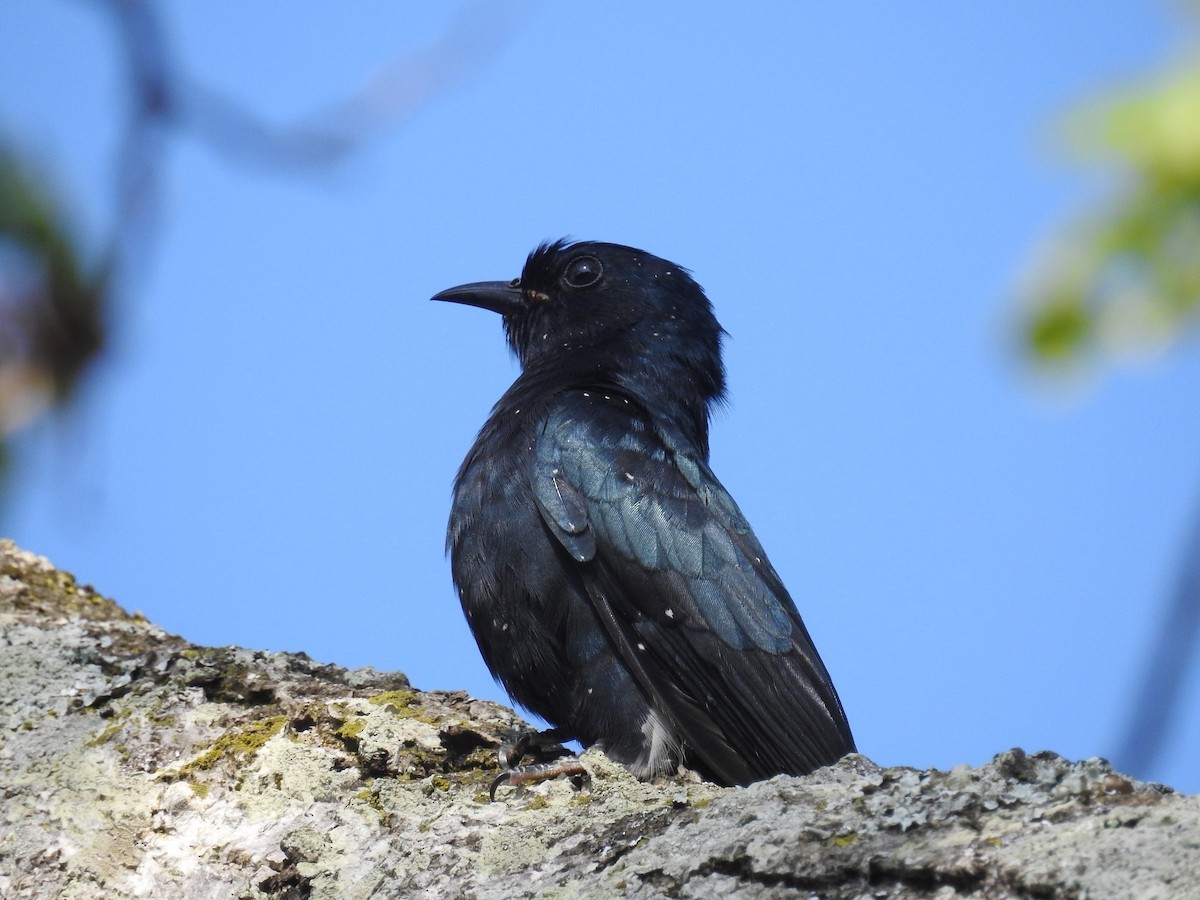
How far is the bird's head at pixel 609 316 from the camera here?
244 inches

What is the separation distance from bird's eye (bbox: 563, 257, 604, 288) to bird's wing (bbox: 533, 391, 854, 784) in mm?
1504

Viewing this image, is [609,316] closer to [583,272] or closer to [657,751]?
[583,272]

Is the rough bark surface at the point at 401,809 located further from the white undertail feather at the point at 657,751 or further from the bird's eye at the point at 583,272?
the bird's eye at the point at 583,272

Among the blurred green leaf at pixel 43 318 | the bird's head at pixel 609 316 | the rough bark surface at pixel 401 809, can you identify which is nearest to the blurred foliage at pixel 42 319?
the blurred green leaf at pixel 43 318

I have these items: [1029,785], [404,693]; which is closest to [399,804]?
[404,693]

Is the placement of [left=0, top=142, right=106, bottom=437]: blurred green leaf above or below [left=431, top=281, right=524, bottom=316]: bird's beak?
below

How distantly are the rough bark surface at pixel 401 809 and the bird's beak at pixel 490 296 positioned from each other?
3.09 metres

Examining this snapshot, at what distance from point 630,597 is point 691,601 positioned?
21 centimetres

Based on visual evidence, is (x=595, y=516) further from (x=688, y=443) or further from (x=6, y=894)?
(x=6, y=894)

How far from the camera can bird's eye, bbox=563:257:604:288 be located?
6.72m

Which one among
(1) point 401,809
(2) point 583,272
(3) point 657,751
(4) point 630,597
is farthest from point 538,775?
(2) point 583,272

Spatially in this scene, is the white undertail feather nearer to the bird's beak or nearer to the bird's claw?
the bird's claw

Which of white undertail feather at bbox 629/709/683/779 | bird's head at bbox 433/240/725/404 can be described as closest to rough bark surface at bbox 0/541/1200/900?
white undertail feather at bbox 629/709/683/779

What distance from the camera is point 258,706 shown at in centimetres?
356
